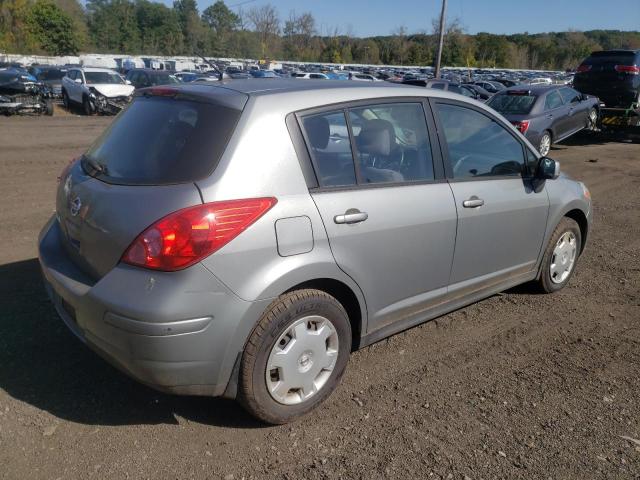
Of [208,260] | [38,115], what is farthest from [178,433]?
[38,115]

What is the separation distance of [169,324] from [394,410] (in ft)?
4.63

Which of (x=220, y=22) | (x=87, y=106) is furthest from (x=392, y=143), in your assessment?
(x=220, y=22)

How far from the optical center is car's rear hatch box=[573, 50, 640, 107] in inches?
600

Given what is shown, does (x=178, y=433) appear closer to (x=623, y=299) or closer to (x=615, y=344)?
(x=615, y=344)

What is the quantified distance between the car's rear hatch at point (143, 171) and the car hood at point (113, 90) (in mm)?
19072

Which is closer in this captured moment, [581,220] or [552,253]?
[552,253]

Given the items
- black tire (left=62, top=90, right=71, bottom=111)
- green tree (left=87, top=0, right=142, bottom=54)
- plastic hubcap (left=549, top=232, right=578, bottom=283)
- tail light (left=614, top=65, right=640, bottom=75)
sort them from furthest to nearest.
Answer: green tree (left=87, top=0, right=142, bottom=54) < black tire (left=62, top=90, right=71, bottom=111) < tail light (left=614, top=65, right=640, bottom=75) < plastic hubcap (left=549, top=232, right=578, bottom=283)

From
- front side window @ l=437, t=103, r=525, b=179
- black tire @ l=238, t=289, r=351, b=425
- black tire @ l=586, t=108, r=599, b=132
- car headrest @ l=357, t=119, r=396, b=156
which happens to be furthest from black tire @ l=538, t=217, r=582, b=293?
black tire @ l=586, t=108, r=599, b=132

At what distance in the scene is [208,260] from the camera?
100 inches

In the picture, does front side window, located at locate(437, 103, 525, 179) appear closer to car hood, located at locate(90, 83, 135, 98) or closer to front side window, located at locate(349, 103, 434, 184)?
front side window, located at locate(349, 103, 434, 184)

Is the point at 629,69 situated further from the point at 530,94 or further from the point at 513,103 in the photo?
the point at 513,103

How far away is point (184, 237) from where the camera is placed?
2527 mm

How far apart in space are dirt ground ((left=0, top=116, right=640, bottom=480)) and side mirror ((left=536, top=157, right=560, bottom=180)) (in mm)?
1117

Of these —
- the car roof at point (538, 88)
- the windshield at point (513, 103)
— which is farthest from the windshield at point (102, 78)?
the car roof at point (538, 88)
